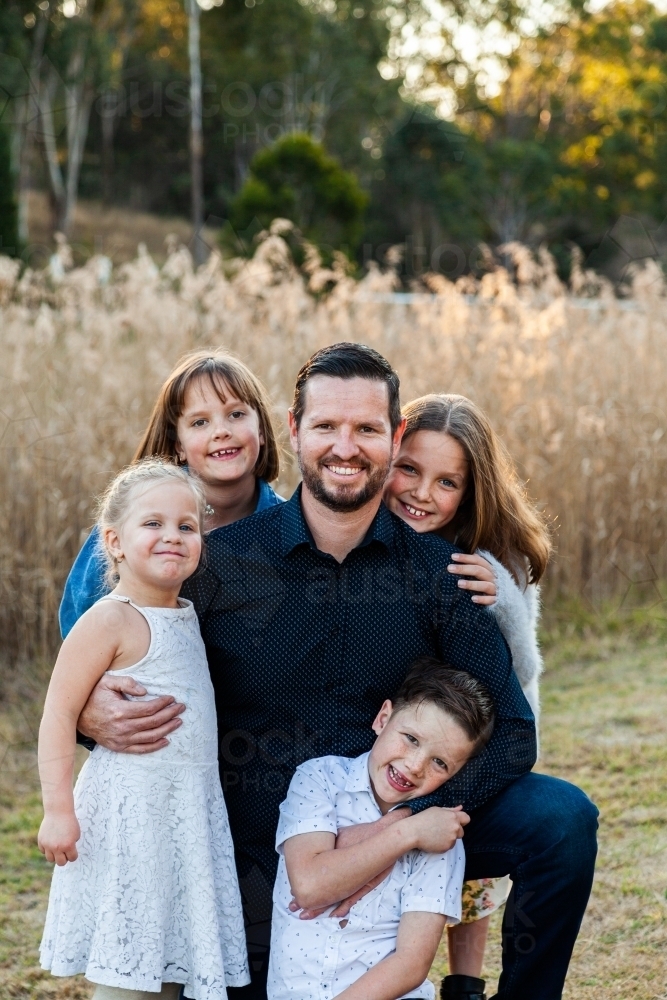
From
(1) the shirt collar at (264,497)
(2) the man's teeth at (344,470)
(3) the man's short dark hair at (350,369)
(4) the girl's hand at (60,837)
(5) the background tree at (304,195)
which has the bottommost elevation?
(4) the girl's hand at (60,837)

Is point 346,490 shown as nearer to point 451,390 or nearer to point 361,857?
point 361,857

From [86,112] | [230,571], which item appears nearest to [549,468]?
[230,571]

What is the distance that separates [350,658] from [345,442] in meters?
0.45

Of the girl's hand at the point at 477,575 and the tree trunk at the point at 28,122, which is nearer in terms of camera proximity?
the girl's hand at the point at 477,575

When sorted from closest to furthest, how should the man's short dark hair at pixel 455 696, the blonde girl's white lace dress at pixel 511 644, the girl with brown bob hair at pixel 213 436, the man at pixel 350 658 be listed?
the man's short dark hair at pixel 455 696 < the man at pixel 350 658 < the blonde girl's white lace dress at pixel 511 644 < the girl with brown bob hair at pixel 213 436

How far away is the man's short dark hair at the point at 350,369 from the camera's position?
2.38m

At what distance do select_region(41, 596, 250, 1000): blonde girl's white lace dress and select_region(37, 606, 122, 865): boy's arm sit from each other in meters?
0.06

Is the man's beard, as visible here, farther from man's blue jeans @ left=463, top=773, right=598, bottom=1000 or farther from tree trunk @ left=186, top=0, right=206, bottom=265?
tree trunk @ left=186, top=0, right=206, bottom=265

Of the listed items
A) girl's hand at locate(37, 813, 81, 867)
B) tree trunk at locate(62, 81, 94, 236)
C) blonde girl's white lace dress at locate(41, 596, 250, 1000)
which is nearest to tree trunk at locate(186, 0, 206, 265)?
tree trunk at locate(62, 81, 94, 236)

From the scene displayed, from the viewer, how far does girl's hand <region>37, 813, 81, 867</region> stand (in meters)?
2.06

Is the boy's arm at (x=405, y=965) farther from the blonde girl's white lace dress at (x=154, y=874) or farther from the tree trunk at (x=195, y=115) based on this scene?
the tree trunk at (x=195, y=115)

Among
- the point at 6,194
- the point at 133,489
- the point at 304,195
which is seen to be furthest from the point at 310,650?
the point at 6,194

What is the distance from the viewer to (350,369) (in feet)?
7.79

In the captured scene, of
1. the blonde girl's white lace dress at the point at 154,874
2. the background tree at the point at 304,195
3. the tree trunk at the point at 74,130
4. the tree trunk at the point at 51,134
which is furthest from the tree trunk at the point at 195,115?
the blonde girl's white lace dress at the point at 154,874
